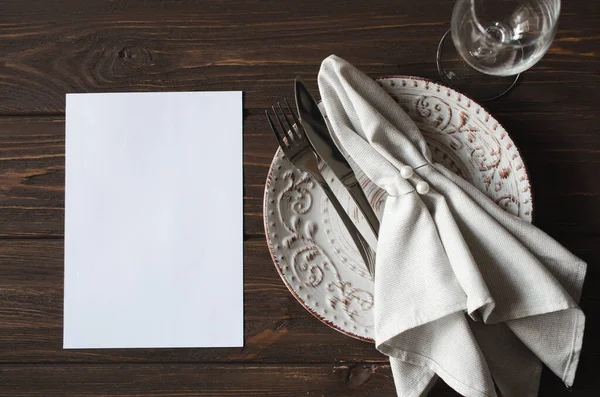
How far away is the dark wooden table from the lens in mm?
451

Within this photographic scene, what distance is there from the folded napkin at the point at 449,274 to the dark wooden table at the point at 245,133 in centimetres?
5

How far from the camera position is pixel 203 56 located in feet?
1.54

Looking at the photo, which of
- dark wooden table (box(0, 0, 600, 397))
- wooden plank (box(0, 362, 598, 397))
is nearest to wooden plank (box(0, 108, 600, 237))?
dark wooden table (box(0, 0, 600, 397))

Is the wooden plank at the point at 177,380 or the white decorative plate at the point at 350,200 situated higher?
the white decorative plate at the point at 350,200

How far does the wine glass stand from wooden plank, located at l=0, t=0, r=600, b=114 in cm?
4

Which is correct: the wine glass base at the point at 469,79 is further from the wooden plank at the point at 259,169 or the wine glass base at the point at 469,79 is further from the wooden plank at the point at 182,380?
the wooden plank at the point at 182,380

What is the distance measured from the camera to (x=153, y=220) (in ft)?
1.51

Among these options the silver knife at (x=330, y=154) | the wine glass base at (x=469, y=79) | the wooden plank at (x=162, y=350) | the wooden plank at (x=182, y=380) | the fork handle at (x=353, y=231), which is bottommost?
the wooden plank at (x=182, y=380)

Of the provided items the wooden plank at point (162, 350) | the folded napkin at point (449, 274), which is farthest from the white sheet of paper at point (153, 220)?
the folded napkin at point (449, 274)

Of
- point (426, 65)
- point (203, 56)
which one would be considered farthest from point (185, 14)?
point (426, 65)

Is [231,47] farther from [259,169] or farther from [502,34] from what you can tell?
[502,34]

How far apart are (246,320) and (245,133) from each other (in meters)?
0.16

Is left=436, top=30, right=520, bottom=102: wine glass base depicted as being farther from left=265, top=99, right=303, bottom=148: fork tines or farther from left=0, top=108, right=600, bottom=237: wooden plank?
left=265, top=99, right=303, bottom=148: fork tines

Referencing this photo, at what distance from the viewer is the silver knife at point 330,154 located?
43cm
